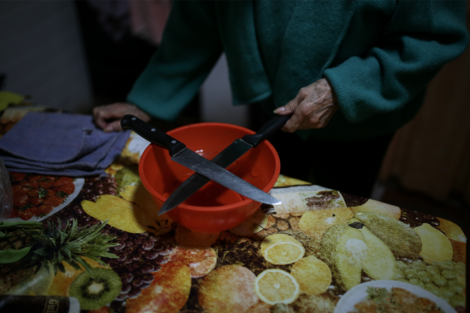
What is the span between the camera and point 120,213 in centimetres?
54

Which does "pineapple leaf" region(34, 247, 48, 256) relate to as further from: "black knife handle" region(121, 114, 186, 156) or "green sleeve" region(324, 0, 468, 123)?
"green sleeve" region(324, 0, 468, 123)

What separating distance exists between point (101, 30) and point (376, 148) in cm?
166

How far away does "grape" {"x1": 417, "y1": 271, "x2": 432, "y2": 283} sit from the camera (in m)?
0.43

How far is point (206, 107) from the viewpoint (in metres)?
1.82

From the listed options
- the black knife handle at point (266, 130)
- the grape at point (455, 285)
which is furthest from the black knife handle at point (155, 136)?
the grape at point (455, 285)

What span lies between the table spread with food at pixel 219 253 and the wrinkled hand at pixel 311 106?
0.09 metres

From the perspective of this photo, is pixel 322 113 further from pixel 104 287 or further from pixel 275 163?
pixel 104 287

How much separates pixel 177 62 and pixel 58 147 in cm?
34

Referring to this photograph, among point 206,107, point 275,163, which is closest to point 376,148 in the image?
point 275,163

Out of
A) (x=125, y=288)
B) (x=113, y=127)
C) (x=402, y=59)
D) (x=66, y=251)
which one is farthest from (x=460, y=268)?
(x=113, y=127)

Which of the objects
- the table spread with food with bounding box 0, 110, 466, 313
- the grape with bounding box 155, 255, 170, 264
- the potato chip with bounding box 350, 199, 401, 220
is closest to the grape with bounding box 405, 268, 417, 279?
the table spread with food with bounding box 0, 110, 466, 313

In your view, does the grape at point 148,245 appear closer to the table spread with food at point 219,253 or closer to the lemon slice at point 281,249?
the table spread with food at point 219,253

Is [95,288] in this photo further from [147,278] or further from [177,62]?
[177,62]

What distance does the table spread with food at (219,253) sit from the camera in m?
0.41
